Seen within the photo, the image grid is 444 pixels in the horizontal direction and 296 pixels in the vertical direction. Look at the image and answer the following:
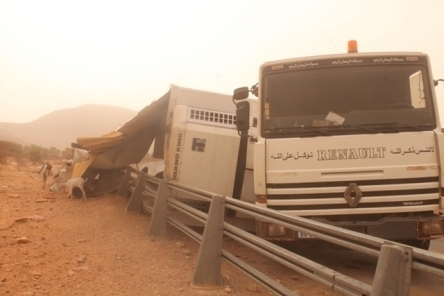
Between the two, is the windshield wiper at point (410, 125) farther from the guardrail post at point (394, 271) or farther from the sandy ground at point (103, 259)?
the guardrail post at point (394, 271)

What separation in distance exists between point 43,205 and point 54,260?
515 centimetres

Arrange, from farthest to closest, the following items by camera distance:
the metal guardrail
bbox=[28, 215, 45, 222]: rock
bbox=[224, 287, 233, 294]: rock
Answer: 1. bbox=[28, 215, 45, 222]: rock
2. bbox=[224, 287, 233, 294]: rock
3. the metal guardrail

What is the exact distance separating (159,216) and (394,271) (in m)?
5.11

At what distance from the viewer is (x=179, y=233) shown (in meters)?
7.35

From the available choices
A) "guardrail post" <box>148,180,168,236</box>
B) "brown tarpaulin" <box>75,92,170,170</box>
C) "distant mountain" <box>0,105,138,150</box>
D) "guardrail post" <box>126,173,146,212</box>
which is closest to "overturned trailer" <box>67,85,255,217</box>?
"guardrail post" <box>148,180,168,236</box>

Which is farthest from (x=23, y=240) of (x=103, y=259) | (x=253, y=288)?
(x=253, y=288)

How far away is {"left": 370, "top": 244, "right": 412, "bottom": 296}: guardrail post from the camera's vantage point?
7.22ft

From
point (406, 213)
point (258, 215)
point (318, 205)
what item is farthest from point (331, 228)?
point (406, 213)

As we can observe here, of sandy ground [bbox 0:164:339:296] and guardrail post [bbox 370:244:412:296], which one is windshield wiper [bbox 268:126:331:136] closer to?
sandy ground [bbox 0:164:339:296]

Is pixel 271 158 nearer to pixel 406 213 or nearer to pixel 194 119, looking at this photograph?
pixel 406 213

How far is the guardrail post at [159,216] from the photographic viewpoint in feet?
22.6

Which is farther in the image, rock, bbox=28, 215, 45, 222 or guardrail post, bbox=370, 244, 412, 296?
rock, bbox=28, 215, 45, 222

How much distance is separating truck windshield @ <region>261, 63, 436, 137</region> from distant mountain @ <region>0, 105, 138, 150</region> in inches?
4250

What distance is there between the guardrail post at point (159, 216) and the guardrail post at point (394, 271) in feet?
16.3
